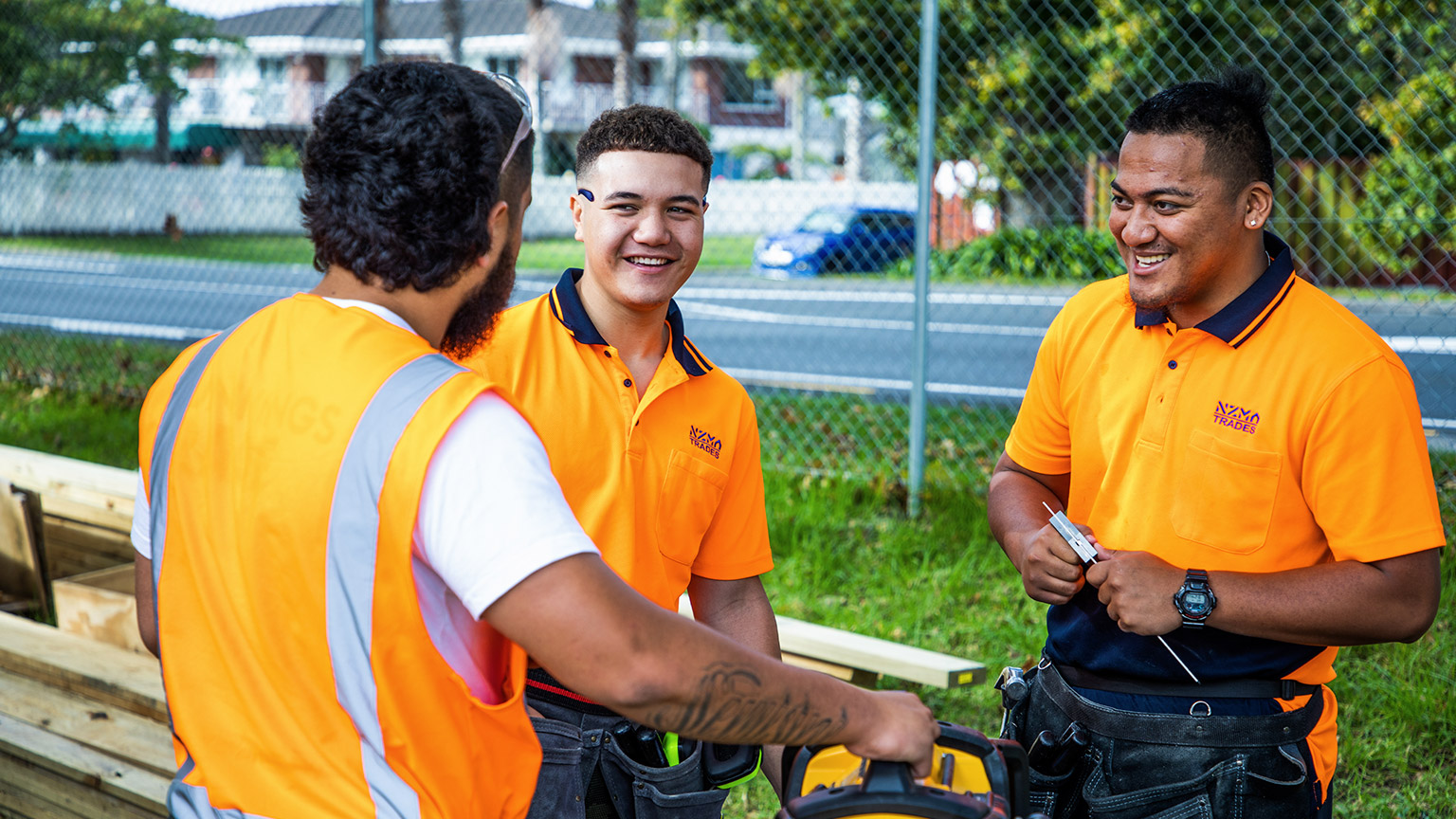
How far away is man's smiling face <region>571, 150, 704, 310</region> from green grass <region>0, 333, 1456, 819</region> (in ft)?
6.27

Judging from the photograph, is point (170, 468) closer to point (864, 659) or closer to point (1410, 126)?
point (864, 659)

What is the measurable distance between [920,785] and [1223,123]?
1.50 m

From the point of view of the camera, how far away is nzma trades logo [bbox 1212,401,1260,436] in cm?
213

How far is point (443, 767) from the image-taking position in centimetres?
147

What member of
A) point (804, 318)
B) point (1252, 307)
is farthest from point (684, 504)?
point (804, 318)

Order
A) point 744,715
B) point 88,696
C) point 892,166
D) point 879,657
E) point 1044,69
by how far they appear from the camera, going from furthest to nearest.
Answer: point 1044,69 → point 892,166 → point 879,657 → point 88,696 → point 744,715

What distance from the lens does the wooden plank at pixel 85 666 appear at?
3.49 meters

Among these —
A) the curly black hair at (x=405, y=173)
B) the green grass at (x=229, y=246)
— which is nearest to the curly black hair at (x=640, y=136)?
the curly black hair at (x=405, y=173)

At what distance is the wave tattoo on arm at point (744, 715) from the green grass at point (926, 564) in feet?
7.23

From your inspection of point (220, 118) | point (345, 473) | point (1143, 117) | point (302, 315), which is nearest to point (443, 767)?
point (345, 473)

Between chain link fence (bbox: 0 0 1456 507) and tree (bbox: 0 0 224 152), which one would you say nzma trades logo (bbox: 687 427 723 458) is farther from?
tree (bbox: 0 0 224 152)

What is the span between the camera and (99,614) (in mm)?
4180

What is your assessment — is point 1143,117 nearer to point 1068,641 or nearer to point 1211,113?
point 1211,113

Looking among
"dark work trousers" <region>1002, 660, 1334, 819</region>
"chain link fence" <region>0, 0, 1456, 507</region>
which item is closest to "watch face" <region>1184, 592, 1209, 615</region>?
"dark work trousers" <region>1002, 660, 1334, 819</region>
